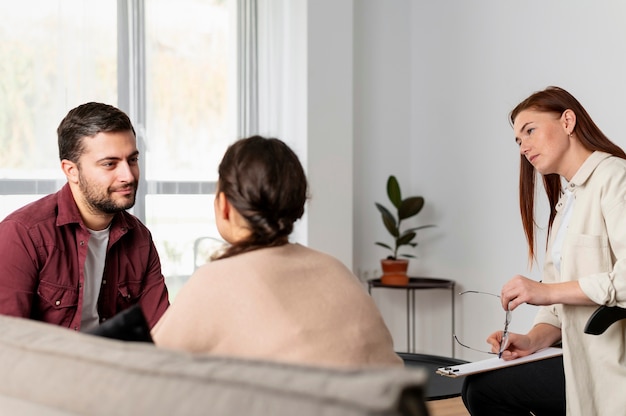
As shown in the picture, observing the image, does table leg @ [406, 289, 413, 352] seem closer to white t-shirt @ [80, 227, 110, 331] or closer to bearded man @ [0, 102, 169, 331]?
bearded man @ [0, 102, 169, 331]

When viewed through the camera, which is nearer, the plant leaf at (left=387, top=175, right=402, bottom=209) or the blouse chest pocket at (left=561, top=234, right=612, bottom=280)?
the blouse chest pocket at (left=561, top=234, right=612, bottom=280)

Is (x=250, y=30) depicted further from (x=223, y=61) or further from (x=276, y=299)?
(x=276, y=299)

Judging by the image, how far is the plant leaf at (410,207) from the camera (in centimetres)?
465

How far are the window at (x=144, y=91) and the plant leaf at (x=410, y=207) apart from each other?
1022mm

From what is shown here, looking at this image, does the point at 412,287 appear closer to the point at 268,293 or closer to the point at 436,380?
the point at 436,380

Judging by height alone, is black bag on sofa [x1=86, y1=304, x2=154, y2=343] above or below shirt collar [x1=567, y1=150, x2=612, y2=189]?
below

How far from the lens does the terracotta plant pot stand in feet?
15.1

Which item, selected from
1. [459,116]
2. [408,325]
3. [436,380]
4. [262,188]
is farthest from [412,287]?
[262,188]

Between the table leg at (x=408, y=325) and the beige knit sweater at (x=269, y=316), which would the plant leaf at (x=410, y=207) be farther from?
the beige knit sweater at (x=269, y=316)

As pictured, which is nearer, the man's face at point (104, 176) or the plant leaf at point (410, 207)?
the man's face at point (104, 176)

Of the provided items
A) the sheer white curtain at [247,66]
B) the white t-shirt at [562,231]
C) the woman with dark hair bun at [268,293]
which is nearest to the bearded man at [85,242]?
the woman with dark hair bun at [268,293]

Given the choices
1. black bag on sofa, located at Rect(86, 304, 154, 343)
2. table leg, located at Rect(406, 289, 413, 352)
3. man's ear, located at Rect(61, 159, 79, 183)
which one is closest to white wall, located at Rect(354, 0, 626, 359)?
table leg, located at Rect(406, 289, 413, 352)

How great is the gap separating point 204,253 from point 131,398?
346 cm

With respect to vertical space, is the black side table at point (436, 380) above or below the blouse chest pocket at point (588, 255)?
below
